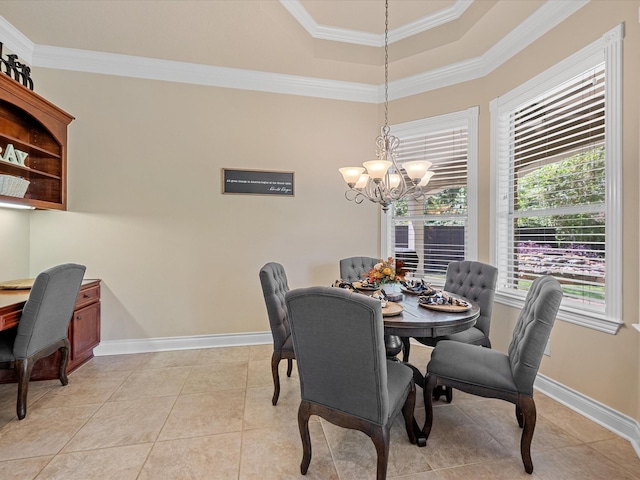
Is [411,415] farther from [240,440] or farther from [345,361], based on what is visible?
[240,440]

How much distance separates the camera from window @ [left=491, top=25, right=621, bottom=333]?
210cm

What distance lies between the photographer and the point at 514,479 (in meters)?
1.63

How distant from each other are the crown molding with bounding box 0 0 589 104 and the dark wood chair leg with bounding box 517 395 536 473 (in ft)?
9.45

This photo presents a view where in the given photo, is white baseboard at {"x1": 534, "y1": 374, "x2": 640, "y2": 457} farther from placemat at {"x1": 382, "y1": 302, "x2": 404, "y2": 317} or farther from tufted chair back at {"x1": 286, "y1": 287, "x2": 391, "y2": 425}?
tufted chair back at {"x1": 286, "y1": 287, "x2": 391, "y2": 425}

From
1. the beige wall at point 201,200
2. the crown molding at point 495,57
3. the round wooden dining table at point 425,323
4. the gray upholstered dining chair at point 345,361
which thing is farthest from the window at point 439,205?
the gray upholstered dining chair at point 345,361

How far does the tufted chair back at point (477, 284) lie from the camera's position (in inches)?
104

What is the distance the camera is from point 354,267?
347cm

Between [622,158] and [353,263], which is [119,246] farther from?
[622,158]

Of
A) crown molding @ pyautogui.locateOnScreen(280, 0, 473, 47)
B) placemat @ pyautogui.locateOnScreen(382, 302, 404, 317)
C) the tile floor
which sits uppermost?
crown molding @ pyautogui.locateOnScreen(280, 0, 473, 47)

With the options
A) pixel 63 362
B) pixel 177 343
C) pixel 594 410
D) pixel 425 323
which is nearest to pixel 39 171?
pixel 63 362

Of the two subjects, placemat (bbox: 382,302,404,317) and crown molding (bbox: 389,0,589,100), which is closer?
placemat (bbox: 382,302,404,317)

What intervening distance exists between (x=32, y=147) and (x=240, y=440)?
3035mm

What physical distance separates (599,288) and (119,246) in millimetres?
4362

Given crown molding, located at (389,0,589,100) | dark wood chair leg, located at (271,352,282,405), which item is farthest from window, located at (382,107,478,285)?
dark wood chair leg, located at (271,352,282,405)
